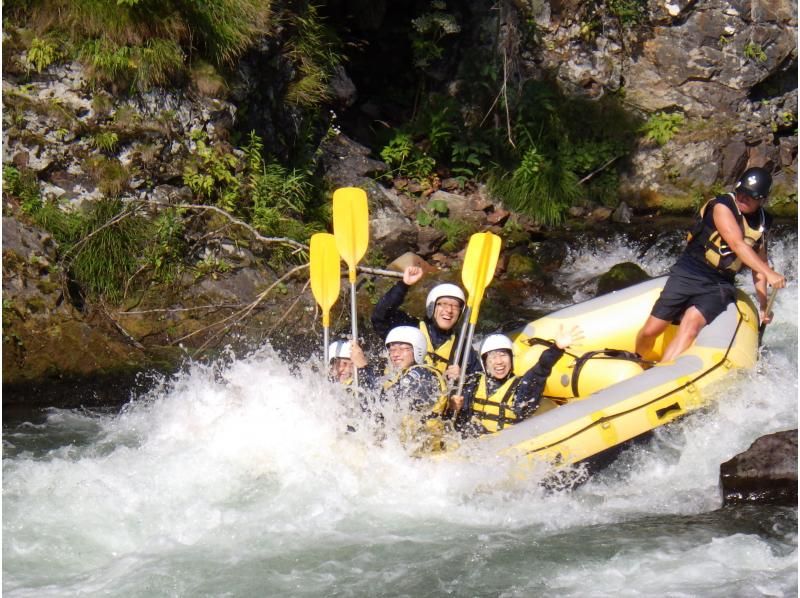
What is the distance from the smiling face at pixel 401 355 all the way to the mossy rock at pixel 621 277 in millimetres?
3104

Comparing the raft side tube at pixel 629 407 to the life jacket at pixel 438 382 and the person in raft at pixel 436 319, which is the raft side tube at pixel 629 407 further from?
the person in raft at pixel 436 319

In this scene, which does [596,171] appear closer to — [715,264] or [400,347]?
[715,264]

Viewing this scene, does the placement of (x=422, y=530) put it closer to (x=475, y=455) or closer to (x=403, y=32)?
(x=475, y=455)

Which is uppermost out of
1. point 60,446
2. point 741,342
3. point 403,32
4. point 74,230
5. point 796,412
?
point 403,32

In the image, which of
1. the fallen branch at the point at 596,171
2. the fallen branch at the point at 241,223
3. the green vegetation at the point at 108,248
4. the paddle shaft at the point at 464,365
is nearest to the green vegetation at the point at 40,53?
the green vegetation at the point at 108,248

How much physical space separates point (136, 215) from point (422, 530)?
13.0 ft

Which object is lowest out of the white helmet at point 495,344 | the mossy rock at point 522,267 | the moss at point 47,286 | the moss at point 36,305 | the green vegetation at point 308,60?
the white helmet at point 495,344

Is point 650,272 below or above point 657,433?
above

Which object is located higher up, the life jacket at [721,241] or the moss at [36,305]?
the moss at [36,305]

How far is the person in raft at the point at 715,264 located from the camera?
18.5 ft

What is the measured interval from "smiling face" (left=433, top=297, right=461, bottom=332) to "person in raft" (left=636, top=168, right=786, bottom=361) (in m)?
1.19

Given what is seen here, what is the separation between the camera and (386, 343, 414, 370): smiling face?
5.42 metres

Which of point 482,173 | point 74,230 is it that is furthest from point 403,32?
point 74,230

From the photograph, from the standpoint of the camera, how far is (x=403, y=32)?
10289mm
